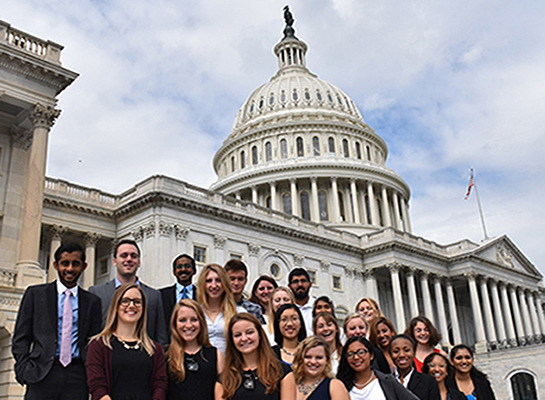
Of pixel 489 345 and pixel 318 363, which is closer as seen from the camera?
pixel 318 363

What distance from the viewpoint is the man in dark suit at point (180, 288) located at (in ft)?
26.3

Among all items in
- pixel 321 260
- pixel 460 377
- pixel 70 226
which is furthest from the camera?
pixel 321 260

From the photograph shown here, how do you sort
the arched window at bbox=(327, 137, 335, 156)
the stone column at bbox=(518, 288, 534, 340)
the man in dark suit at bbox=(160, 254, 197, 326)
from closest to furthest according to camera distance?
the man in dark suit at bbox=(160, 254, 197, 326)
the stone column at bbox=(518, 288, 534, 340)
the arched window at bbox=(327, 137, 335, 156)

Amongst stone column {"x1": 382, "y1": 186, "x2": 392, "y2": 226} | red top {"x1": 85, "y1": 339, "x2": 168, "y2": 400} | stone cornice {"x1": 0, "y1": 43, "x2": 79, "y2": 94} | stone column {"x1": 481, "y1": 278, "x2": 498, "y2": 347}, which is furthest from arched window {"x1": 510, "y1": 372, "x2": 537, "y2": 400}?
red top {"x1": 85, "y1": 339, "x2": 168, "y2": 400}

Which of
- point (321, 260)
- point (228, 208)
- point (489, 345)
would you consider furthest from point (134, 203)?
point (489, 345)

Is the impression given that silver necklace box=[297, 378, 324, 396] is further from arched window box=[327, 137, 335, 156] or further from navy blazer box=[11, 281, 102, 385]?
arched window box=[327, 137, 335, 156]

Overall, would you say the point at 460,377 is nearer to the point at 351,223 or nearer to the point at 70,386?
the point at 70,386

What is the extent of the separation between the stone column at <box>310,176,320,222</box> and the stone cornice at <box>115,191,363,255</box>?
43.4ft

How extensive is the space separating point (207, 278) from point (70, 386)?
2.11 metres

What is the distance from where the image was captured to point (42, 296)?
6.56 meters

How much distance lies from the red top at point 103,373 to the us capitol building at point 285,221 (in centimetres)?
1385

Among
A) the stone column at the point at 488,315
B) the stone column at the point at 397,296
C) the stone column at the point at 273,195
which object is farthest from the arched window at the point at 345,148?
the stone column at the point at 397,296

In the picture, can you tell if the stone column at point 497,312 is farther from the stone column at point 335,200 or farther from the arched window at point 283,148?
the arched window at point 283,148

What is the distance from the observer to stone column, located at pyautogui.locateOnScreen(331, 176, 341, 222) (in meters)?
61.2
